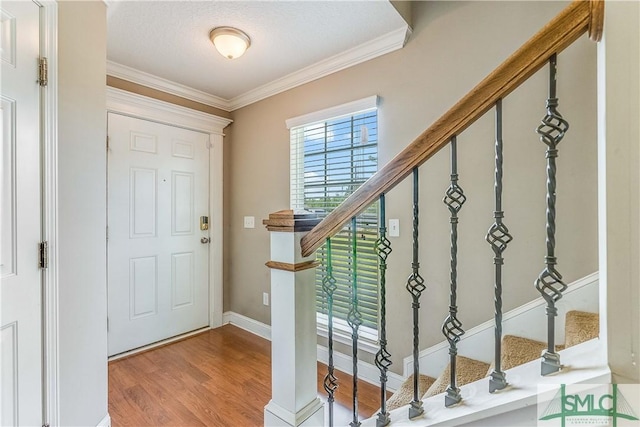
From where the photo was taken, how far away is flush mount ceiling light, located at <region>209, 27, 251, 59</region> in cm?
190

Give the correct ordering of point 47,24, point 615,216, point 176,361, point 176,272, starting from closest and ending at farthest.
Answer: point 615,216 → point 47,24 → point 176,361 → point 176,272

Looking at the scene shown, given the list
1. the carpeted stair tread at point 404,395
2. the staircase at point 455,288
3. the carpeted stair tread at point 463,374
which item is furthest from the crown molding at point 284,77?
the carpeted stair tread at point 404,395

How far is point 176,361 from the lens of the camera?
93.9 inches

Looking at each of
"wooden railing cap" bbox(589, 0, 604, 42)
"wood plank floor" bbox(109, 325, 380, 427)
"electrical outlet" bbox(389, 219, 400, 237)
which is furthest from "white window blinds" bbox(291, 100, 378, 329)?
"wooden railing cap" bbox(589, 0, 604, 42)

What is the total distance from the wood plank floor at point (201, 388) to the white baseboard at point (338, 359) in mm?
62

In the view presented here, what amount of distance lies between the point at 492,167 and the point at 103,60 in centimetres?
213

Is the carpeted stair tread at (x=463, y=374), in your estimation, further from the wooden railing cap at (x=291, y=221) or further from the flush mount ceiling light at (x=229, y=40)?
the flush mount ceiling light at (x=229, y=40)

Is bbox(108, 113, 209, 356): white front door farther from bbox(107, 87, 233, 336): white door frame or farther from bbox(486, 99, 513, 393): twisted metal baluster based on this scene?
bbox(486, 99, 513, 393): twisted metal baluster

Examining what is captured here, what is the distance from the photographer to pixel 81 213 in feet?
4.63

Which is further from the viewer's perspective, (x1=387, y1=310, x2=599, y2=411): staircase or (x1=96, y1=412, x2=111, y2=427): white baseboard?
(x1=96, y1=412, x2=111, y2=427): white baseboard

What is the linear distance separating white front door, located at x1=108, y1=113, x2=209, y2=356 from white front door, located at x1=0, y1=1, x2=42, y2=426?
1.28 meters

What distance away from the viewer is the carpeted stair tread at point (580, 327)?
114cm

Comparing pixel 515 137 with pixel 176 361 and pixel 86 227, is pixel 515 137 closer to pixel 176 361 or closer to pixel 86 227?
pixel 86 227

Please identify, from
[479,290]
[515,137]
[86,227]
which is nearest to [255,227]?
[86,227]
